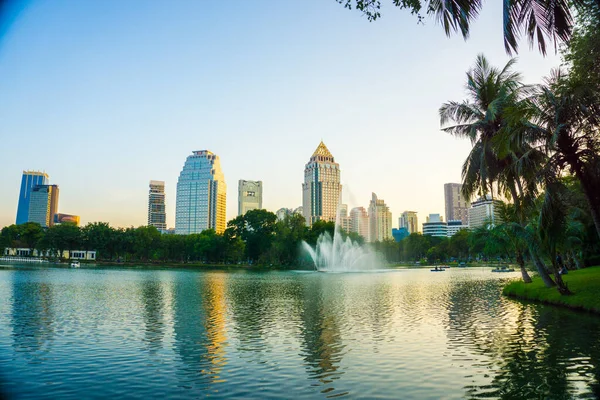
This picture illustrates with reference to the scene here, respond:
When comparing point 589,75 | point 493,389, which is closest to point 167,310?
point 493,389

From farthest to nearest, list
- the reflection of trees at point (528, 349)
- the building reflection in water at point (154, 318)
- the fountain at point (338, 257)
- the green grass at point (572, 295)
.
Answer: the fountain at point (338, 257) < the green grass at point (572, 295) < the building reflection in water at point (154, 318) < the reflection of trees at point (528, 349)

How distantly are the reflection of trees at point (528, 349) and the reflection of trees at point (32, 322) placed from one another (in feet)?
53.2

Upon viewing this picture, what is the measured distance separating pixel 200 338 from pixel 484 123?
25401 millimetres

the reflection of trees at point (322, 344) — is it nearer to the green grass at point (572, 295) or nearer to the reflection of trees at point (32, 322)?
the reflection of trees at point (32, 322)

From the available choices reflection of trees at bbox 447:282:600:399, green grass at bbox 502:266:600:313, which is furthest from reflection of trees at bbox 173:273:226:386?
green grass at bbox 502:266:600:313

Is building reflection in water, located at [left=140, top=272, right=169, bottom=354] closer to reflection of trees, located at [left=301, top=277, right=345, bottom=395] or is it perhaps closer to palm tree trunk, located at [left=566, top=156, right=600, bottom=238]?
reflection of trees, located at [left=301, top=277, right=345, bottom=395]

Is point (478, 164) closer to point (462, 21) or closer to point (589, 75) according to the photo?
point (589, 75)

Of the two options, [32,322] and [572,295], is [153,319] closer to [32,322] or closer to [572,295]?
[32,322]

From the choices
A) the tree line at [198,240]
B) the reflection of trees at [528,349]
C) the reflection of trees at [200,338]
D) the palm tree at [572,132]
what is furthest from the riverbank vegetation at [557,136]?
the tree line at [198,240]

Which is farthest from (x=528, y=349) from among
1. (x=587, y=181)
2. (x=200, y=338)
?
(x=200, y=338)

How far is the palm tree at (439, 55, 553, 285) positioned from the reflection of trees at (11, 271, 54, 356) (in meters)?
28.2

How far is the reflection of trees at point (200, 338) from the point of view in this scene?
1462 cm

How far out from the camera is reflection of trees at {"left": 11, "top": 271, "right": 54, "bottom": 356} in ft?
61.1

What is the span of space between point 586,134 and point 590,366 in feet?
36.6
